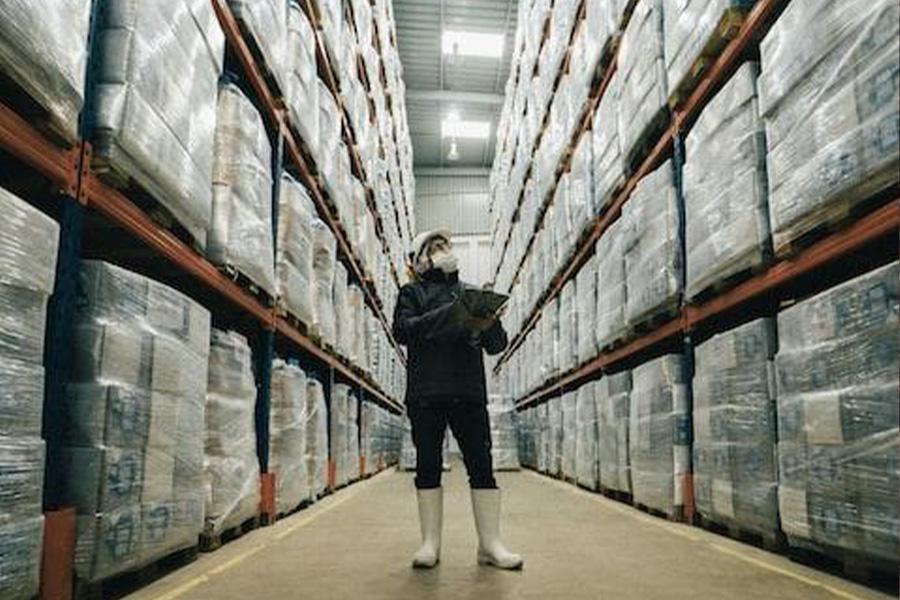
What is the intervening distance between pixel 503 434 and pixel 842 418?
850 centimetres

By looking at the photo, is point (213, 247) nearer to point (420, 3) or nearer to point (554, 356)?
point (554, 356)

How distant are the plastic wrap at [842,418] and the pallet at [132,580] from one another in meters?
2.47

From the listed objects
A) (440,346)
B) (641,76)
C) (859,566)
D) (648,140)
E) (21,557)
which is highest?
(641,76)

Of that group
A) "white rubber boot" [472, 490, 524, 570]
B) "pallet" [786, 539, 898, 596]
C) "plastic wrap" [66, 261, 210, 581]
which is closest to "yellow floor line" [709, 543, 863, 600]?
"pallet" [786, 539, 898, 596]

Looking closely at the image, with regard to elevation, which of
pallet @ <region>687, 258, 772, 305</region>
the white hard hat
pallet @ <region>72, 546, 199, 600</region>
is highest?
the white hard hat

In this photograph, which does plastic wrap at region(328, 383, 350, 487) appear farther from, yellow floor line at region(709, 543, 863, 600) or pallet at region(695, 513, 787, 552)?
yellow floor line at region(709, 543, 863, 600)

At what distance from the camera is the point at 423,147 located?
19.7 m

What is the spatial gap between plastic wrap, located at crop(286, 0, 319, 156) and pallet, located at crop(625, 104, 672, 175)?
2297 millimetres

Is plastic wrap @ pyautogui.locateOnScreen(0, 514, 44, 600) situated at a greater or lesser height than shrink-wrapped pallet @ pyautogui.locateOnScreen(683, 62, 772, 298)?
lesser

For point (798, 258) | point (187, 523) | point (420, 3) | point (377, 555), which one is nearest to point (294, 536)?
point (377, 555)

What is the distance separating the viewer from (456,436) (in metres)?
3.34

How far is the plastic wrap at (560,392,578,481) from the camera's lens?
24.5 feet

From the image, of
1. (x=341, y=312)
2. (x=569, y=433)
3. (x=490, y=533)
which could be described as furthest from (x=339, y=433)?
(x=490, y=533)

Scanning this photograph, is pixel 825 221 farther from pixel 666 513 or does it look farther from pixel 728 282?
pixel 666 513
